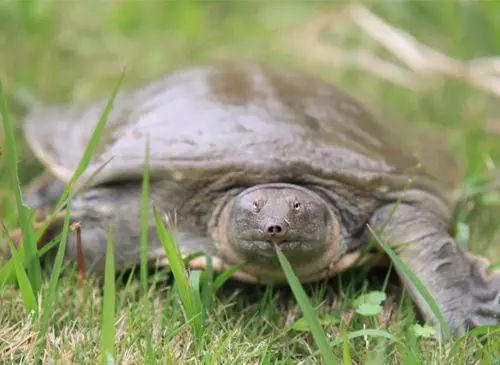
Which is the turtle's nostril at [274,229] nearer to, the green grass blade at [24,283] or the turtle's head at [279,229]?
the turtle's head at [279,229]

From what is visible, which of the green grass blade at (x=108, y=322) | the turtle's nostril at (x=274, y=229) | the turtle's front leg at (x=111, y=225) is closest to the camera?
the green grass blade at (x=108, y=322)

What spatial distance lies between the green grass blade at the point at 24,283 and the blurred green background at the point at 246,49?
2.84 feet

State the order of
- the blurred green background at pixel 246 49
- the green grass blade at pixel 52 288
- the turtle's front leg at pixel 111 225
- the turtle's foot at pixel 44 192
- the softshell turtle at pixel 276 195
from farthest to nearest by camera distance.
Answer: the blurred green background at pixel 246 49 < the turtle's foot at pixel 44 192 < the turtle's front leg at pixel 111 225 < the softshell turtle at pixel 276 195 < the green grass blade at pixel 52 288

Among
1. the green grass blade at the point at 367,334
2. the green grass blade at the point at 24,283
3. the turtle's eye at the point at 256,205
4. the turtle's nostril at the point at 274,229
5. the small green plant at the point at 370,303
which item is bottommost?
the small green plant at the point at 370,303

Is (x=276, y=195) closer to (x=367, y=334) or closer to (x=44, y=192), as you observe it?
(x=367, y=334)

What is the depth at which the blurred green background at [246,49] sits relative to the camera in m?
2.88

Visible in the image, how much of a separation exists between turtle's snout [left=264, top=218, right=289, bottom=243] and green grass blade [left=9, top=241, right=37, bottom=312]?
508 millimetres

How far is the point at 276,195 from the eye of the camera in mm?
1810

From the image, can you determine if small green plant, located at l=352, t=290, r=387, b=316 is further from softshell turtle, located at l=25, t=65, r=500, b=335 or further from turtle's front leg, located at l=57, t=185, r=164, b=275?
turtle's front leg, located at l=57, t=185, r=164, b=275

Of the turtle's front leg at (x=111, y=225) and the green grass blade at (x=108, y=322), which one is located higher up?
the green grass blade at (x=108, y=322)

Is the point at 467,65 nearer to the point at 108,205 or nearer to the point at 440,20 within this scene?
the point at 440,20

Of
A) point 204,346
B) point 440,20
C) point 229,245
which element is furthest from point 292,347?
point 440,20

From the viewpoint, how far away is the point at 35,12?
10.4ft

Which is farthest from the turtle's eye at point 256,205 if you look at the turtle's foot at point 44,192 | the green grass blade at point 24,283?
the turtle's foot at point 44,192
